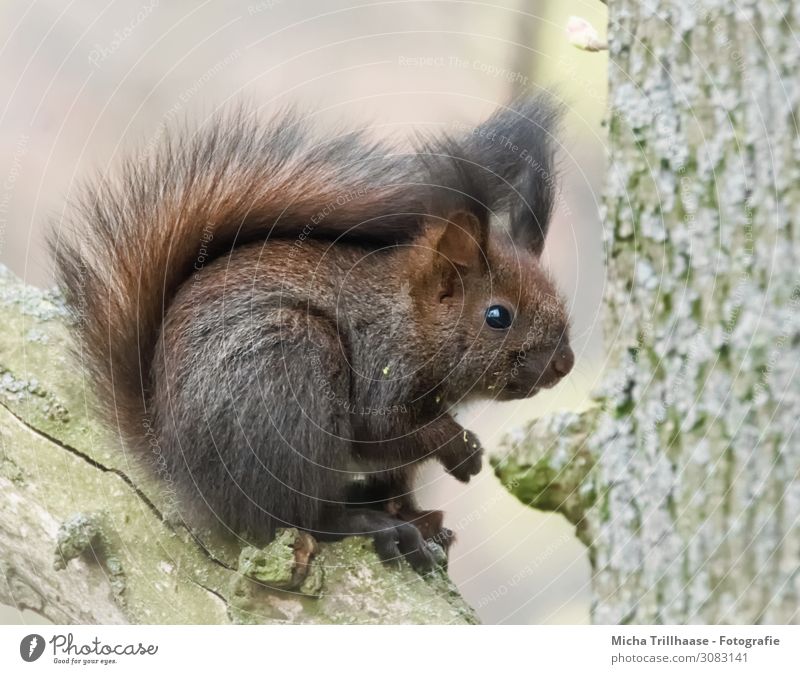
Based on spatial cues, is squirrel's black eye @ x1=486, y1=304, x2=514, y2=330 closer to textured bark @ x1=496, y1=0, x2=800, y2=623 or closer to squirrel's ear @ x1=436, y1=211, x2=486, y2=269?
squirrel's ear @ x1=436, y1=211, x2=486, y2=269

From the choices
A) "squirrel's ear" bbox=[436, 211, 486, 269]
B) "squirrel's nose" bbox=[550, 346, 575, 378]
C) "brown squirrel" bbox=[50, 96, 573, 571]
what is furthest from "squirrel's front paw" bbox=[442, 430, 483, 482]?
"squirrel's ear" bbox=[436, 211, 486, 269]

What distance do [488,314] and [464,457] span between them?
0.80 ft

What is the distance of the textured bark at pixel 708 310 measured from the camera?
1251mm

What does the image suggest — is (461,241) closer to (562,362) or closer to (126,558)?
(562,362)

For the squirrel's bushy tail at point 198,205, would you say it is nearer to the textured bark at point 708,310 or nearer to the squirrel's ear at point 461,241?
the squirrel's ear at point 461,241

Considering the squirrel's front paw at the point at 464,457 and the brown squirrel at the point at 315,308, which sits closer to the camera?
the brown squirrel at the point at 315,308

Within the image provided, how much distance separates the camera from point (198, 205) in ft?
4.73

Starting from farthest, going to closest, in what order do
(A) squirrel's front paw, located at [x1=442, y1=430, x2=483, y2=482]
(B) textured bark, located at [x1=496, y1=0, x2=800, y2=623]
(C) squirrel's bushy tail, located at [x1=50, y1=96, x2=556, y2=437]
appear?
(A) squirrel's front paw, located at [x1=442, y1=430, x2=483, y2=482], (C) squirrel's bushy tail, located at [x1=50, y1=96, x2=556, y2=437], (B) textured bark, located at [x1=496, y1=0, x2=800, y2=623]

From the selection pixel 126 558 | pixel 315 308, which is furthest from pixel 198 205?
pixel 126 558

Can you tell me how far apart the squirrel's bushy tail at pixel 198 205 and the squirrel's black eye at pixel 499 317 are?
0.56 feet

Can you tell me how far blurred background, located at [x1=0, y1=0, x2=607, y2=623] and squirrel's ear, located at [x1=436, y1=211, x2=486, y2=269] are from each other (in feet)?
0.46

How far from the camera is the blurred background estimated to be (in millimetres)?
1475

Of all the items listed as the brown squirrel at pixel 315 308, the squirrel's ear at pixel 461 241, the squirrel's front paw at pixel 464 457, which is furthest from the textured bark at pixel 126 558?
the squirrel's ear at pixel 461 241

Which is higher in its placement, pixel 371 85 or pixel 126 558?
pixel 371 85
